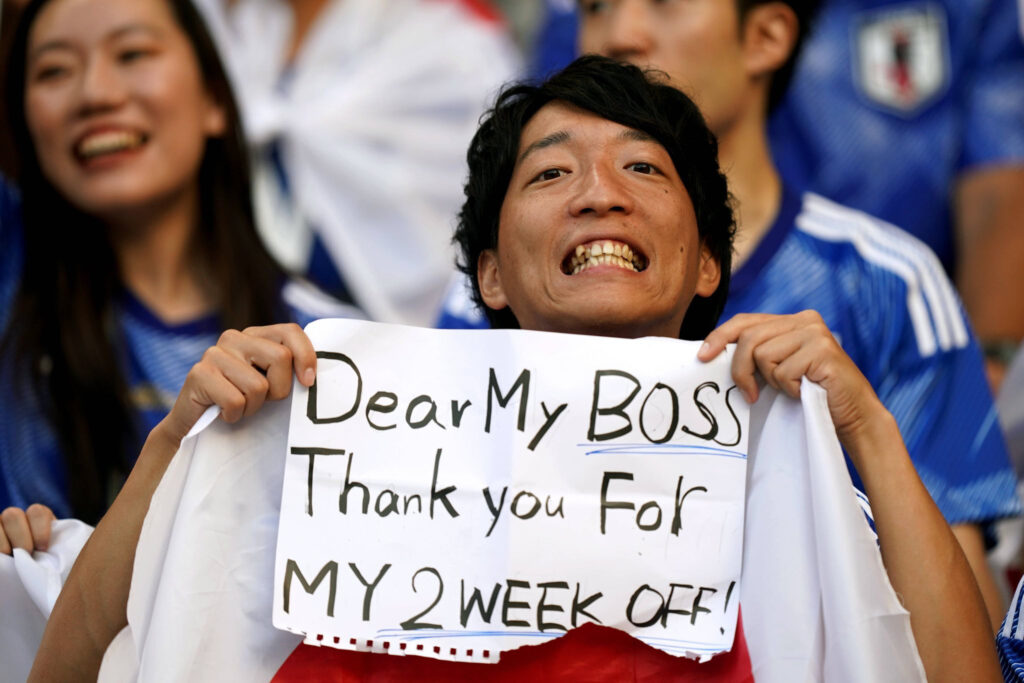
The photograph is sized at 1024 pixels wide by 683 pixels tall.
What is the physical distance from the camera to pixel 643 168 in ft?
5.92

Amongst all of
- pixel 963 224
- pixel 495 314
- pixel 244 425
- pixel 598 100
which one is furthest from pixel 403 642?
pixel 963 224

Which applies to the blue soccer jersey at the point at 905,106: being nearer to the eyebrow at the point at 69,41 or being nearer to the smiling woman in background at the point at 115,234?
the smiling woman in background at the point at 115,234

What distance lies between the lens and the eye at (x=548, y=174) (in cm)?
180

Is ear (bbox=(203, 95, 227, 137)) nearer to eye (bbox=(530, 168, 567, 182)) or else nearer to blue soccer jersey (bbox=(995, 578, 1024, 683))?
eye (bbox=(530, 168, 567, 182))

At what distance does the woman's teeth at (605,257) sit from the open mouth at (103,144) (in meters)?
1.45

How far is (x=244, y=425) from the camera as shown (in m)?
1.55

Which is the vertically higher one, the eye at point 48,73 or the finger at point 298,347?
the eye at point 48,73

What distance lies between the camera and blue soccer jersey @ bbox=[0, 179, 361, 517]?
2.56 m

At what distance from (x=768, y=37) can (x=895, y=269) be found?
0.63 metres

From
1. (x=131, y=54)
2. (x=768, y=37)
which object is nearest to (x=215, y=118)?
(x=131, y=54)

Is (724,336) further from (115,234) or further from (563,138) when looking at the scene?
(115,234)

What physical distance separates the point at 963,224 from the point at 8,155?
227cm

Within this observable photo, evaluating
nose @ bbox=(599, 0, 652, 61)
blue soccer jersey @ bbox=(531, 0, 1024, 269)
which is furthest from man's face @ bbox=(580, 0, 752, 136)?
blue soccer jersey @ bbox=(531, 0, 1024, 269)

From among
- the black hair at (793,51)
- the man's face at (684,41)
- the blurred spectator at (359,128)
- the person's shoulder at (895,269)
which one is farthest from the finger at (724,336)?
the blurred spectator at (359,128)
